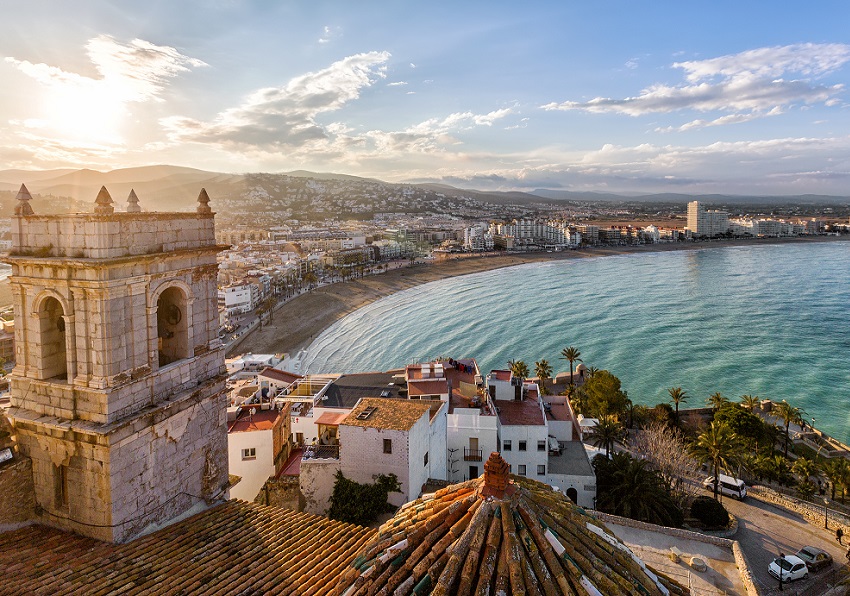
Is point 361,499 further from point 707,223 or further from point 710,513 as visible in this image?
point 707,223

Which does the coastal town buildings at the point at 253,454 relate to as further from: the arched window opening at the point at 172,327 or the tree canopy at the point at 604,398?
the tree canopy at the point at 604,398

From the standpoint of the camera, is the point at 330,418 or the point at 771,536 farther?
the point at 330,418

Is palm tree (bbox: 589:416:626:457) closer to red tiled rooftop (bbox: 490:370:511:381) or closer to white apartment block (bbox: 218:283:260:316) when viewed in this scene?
red tiled rooftop (bbox: 490:370:511:381)

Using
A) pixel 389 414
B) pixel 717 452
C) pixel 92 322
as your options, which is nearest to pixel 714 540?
pixel 717 452

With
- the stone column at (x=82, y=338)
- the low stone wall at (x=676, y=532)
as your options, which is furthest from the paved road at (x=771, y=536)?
the stone column at (x=82, y=338)

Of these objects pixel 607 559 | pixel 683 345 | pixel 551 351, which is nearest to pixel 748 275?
pixel 683 345

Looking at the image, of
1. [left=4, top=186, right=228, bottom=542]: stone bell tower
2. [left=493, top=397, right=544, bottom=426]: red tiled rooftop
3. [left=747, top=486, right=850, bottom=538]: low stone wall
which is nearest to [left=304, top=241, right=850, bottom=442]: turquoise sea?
[left=747, top=486, right=850, bottom=538]: low stone wall
